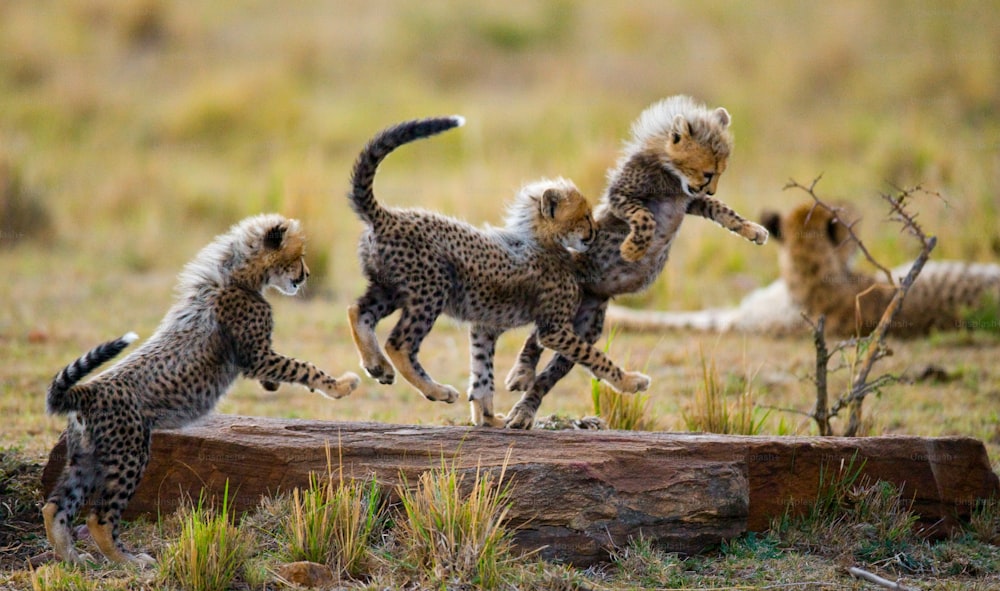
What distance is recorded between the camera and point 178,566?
17.0 feet

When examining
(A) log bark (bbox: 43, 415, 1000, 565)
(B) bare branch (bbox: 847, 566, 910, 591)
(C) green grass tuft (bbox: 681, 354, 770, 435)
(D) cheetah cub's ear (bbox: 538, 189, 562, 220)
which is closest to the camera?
(B) bare branch (bbox: 847, 566, 910, 591)

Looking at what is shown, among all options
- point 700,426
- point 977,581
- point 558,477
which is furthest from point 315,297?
point 977,581

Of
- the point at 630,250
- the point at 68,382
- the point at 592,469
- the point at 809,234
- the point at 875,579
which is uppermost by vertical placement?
the point at 809,234

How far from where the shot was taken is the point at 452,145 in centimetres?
1808

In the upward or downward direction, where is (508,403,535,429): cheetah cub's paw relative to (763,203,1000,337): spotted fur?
downward

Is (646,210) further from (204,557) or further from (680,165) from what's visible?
(204,557)

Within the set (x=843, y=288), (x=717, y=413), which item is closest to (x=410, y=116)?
(x=843, y=288)

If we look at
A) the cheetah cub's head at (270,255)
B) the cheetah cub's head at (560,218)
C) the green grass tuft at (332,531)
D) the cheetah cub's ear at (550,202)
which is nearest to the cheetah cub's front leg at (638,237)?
the cheetah cub's head at (560,218)

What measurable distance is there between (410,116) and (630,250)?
508 inches

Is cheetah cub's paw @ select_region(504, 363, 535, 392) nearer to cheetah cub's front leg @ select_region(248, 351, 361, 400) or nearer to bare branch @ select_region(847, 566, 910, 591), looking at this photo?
cheetah cub's front leg @ select_region(248, 351, 361, 400)

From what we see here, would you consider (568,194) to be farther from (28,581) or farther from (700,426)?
(28,581)

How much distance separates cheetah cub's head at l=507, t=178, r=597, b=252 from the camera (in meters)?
6.48

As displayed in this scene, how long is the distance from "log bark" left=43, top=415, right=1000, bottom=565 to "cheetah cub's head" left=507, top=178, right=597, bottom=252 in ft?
3.31

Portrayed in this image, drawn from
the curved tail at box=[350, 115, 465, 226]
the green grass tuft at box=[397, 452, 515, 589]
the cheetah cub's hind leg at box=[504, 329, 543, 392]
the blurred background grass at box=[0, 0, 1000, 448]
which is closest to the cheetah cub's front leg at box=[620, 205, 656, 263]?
the cheetah cub's hind leg at box=[504, 329, 543, 392]
